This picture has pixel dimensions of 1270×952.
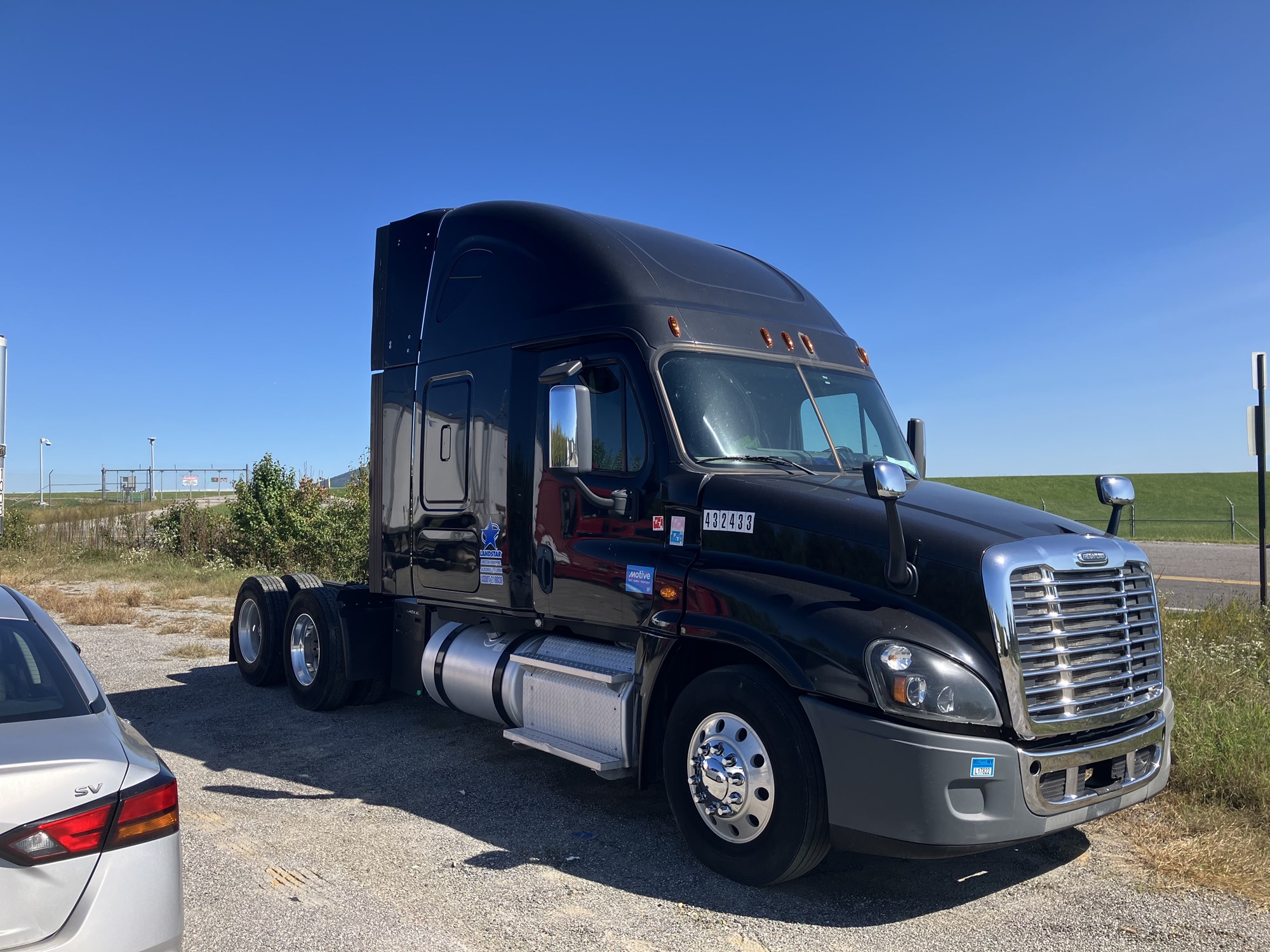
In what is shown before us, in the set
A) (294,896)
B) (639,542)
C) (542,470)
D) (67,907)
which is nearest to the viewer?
(67,907)

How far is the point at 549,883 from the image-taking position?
4.63m

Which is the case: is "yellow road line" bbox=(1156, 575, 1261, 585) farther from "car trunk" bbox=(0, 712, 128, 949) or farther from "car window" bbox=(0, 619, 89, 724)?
"car trunk" bbox=(0, 712, 128, 949)

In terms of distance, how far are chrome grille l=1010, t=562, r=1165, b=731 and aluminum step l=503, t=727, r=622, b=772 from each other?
7.24 ft

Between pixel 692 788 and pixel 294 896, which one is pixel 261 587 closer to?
pixel 294 896

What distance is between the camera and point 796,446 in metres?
5.57

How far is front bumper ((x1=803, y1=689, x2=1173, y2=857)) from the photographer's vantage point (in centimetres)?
399

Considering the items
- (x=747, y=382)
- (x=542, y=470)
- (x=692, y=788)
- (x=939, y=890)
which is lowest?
(x=939, y=890)

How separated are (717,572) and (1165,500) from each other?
56.1m

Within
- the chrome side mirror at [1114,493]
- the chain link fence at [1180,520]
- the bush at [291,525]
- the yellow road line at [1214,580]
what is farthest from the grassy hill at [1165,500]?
the chrome side mirror at [1114,493]

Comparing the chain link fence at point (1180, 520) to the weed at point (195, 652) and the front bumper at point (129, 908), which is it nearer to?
the weed at point (195, 652)

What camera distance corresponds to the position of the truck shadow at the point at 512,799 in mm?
4531

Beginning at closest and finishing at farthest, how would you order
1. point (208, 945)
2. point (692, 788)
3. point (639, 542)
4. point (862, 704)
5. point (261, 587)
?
point (208, 945) → point (862, 704) → point (692, 788) → point (639, 542) → point (261, 587)

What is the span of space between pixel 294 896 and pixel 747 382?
3.49 m

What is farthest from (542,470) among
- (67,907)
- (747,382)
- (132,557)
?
(132,557)
